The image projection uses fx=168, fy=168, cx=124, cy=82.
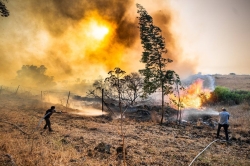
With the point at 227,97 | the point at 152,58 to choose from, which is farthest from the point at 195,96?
the point at 152,58

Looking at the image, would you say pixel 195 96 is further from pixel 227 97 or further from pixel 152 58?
pixel 152 58

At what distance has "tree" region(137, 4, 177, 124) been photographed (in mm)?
23094

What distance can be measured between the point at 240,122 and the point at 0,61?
8981 centimetres

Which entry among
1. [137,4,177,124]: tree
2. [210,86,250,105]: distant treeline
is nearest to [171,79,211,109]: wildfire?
[210,86,250,105]: distant treeline

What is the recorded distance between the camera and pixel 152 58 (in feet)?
76.6

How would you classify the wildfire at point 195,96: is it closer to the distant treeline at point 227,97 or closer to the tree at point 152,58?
the distant treeline at point 227,97

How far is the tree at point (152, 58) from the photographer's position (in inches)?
909

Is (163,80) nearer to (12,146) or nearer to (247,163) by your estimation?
(247,163)

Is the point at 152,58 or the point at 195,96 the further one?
the point at 195,96

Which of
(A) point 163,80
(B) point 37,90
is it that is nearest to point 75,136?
(A) point 163,80

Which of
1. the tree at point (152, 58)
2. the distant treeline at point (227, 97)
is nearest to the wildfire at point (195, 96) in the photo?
the distant treeline at point (227, 97)

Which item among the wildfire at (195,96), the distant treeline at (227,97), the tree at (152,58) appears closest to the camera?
the tree at (152,58)

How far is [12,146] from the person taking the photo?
10070 millimetres

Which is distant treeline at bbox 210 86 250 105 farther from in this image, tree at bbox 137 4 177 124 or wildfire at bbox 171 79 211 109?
tree at bbox 137 4 177 124
